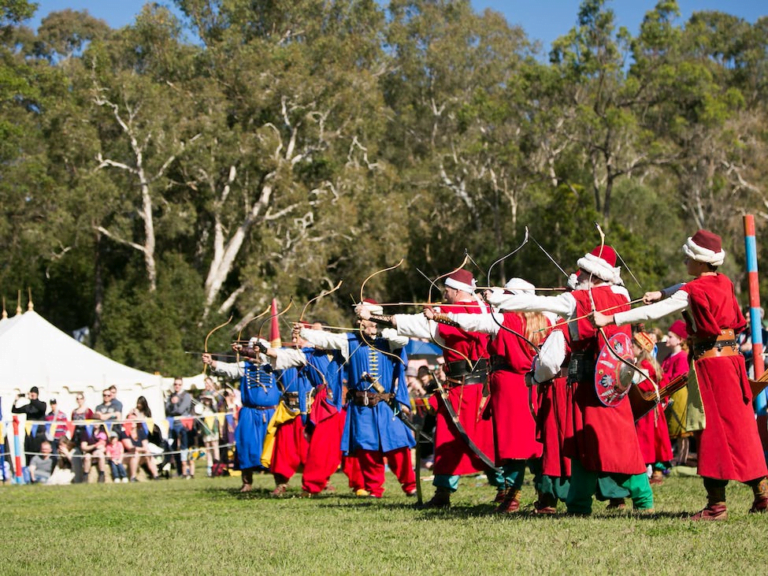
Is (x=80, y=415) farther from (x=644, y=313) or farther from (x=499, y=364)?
(x=644, y=313)

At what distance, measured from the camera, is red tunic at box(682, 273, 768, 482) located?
6.91 meters

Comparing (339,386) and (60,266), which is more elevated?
(60,266)

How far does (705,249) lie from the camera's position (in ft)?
23.7

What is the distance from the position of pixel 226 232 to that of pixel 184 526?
31.8m

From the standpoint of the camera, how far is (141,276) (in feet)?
125

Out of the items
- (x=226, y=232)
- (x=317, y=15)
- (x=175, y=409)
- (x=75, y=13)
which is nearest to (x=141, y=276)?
(x=226, y=232)

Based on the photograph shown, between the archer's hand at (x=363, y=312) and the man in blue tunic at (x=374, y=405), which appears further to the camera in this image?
the man in blue tunic at (x=374, y=405)

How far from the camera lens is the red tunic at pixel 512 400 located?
8.16 metres

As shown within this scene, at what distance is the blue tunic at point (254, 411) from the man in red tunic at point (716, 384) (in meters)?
6.26

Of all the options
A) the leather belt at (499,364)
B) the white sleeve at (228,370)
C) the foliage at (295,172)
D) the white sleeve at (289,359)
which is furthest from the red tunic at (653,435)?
the foliage at (295,172)

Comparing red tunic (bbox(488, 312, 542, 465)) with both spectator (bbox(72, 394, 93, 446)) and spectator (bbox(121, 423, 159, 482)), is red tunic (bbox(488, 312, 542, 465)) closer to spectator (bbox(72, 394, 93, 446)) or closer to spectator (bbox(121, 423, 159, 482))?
spectator (bbox(121, 423, 159, 482))

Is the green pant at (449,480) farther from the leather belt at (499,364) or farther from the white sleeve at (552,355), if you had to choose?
the white sleeve at (552,355)

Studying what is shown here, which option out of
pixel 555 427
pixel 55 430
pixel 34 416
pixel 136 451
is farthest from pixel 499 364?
pixel 34 416

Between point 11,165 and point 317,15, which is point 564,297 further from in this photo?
point 317,15
